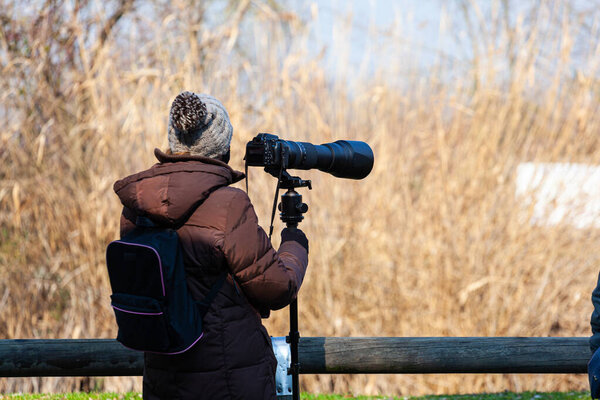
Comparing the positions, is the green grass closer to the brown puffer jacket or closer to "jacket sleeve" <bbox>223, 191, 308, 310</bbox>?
the brown puffer jacket

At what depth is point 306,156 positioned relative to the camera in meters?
2.08

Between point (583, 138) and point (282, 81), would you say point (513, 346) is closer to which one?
point (583, 138)

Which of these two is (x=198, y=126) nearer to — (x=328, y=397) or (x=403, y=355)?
(x=403, y=355)

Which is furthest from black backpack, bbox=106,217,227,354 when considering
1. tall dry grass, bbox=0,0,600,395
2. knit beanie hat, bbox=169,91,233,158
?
tall dry grass, bbox=0,0,600,395

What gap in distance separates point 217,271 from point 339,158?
65 cm

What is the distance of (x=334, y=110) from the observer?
5195 millimetres

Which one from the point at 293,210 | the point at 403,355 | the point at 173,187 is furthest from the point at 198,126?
the point at 403,355

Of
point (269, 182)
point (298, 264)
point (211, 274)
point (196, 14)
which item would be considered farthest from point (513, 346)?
point (196, 14)

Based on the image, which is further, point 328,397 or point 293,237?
point 328,397

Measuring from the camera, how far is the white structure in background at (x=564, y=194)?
4902 mm

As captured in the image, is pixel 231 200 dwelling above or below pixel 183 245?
above

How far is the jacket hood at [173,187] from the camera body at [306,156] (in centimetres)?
25

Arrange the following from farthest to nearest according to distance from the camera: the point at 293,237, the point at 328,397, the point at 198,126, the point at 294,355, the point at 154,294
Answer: the point at 328,397 < the point at 294,355 < the point at 293,237 < the point at 198,126 < the point at 154,294

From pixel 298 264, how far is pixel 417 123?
345 centimetres
